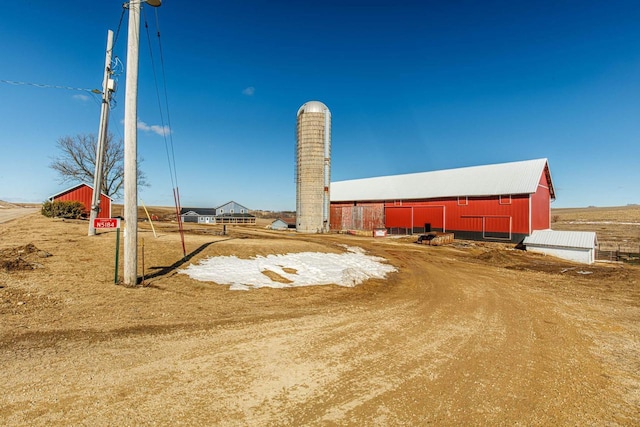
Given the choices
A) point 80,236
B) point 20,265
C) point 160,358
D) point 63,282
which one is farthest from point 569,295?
point 80,236

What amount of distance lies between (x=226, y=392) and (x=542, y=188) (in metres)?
38.6

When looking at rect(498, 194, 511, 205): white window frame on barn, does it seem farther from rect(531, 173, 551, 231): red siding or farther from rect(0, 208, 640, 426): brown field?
rect(0, 208, 640, 426): brown field

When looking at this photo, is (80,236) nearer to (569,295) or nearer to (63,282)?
(63,282)

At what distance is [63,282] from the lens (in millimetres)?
9578

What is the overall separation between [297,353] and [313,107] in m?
38.4

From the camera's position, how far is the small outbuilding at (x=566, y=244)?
25.8 metres

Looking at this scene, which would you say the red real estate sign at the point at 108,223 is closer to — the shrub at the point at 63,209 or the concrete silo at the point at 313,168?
the shrub at the point at 63,209

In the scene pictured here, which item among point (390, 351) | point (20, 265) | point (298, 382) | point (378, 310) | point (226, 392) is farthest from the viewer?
point (20, 265)

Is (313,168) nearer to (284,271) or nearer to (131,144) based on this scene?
(284,271)

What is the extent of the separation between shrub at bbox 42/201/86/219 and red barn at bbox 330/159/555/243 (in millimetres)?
30765

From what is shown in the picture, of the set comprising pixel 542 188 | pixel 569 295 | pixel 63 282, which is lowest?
pixel 569 295

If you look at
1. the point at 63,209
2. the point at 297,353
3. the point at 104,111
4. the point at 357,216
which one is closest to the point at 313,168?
the point at 357,216

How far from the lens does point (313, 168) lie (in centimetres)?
3997

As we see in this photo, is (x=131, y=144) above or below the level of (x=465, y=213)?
above
